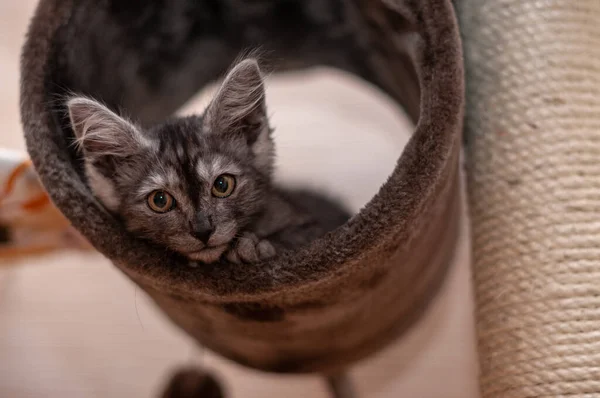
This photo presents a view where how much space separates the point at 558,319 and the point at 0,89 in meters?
2.10

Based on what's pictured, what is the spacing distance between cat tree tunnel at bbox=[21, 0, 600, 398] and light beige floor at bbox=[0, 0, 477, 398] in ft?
1.81

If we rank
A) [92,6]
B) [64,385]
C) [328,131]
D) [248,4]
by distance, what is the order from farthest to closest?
[328,131] → [64,385] → [248,4] → [92,6]

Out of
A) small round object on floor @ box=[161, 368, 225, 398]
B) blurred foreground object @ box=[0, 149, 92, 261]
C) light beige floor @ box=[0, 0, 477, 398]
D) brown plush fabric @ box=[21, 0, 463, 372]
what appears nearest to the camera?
brown plush fabric @ box=[21, 0, 463, 372]

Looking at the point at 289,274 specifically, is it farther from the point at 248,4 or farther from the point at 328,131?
the point at 328,131

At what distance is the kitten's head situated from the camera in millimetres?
965

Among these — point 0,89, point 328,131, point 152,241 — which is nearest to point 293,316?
point 152,241

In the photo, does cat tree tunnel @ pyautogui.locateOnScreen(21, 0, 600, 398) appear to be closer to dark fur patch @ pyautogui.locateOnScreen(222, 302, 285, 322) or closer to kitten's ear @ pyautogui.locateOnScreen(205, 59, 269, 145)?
dark fur patch @ pyautogui.locateOnScreen(222, 302, 285, 322)

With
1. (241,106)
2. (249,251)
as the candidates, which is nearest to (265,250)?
(249,251)

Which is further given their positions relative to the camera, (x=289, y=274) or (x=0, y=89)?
(x=0, y=89)

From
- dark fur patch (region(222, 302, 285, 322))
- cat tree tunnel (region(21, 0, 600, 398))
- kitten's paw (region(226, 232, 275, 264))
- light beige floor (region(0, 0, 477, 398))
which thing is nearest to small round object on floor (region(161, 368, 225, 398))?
light beige floor (region(0, 0, 477, 398))

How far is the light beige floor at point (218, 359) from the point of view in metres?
1.79

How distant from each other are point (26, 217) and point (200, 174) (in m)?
0.62

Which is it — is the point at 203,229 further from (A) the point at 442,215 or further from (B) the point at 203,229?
(A) the point at 442,215

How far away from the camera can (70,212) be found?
3.24 ft
